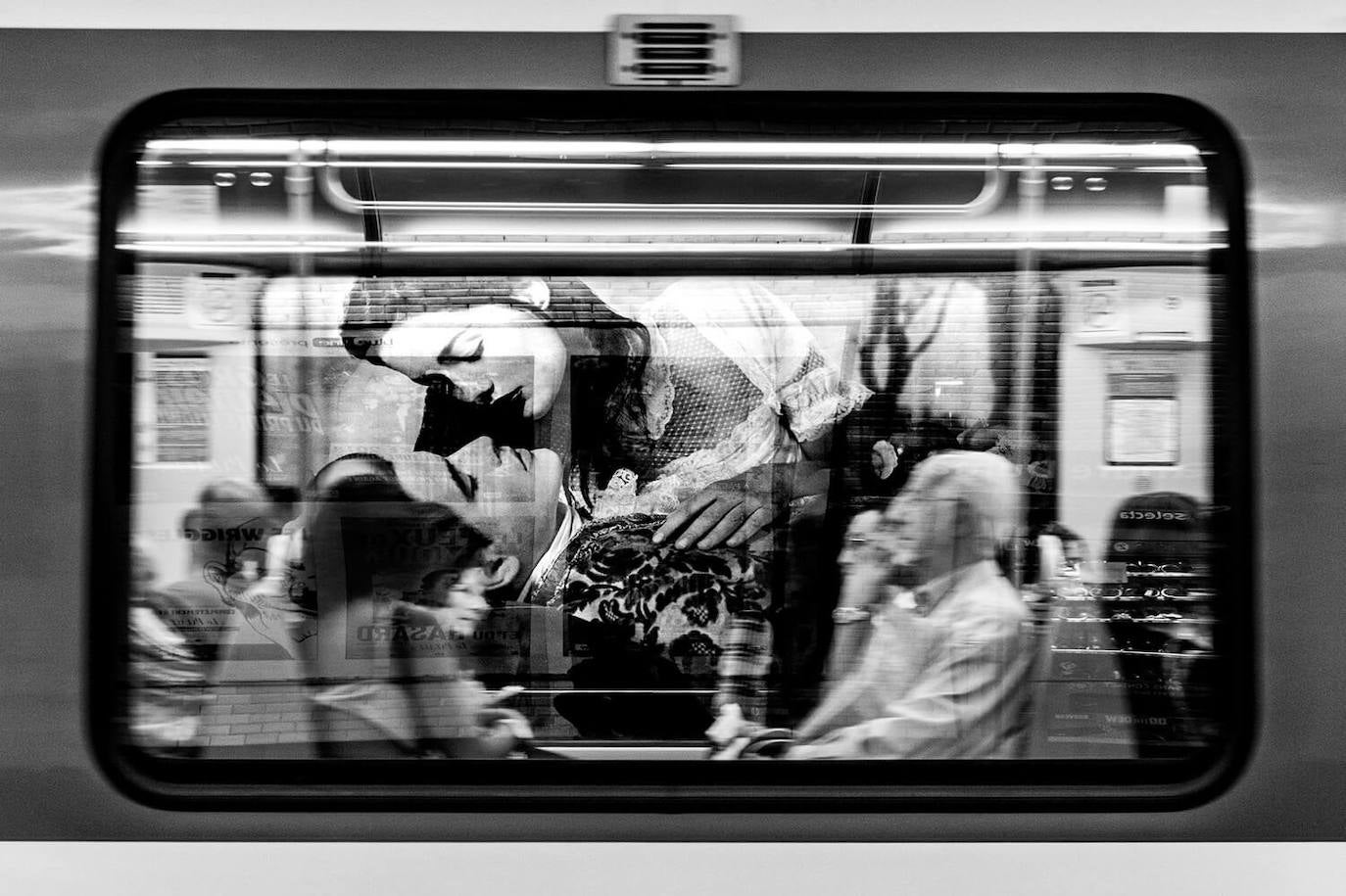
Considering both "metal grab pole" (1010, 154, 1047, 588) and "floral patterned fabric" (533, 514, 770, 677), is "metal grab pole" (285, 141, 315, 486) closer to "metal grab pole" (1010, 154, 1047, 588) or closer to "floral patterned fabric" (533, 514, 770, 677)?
"floral patterned fabric" (533, 514, 770, 677)

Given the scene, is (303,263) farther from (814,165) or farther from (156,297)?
(814,165)

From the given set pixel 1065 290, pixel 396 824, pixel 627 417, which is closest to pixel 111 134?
pixel 627 417

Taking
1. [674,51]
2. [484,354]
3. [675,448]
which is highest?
[674,51]

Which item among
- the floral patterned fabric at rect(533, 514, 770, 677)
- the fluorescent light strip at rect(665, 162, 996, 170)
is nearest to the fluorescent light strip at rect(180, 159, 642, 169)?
the fluorescent light strip at rect(665, 162, 996, 170)

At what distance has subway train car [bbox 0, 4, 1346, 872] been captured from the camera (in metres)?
1.95

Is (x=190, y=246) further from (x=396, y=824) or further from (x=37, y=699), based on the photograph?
(x=396, y=824)

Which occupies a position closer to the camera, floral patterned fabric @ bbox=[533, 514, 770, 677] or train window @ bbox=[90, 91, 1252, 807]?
train window @ bbox=[90, 91, 1252, 807]

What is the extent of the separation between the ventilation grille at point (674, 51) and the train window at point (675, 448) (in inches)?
1.9

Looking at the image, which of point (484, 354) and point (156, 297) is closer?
point (156, 297)

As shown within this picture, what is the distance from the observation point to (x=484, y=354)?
2.10 meters

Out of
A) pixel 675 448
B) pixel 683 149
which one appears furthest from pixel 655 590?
pixel 683 149

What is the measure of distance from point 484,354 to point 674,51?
0.64 metres
